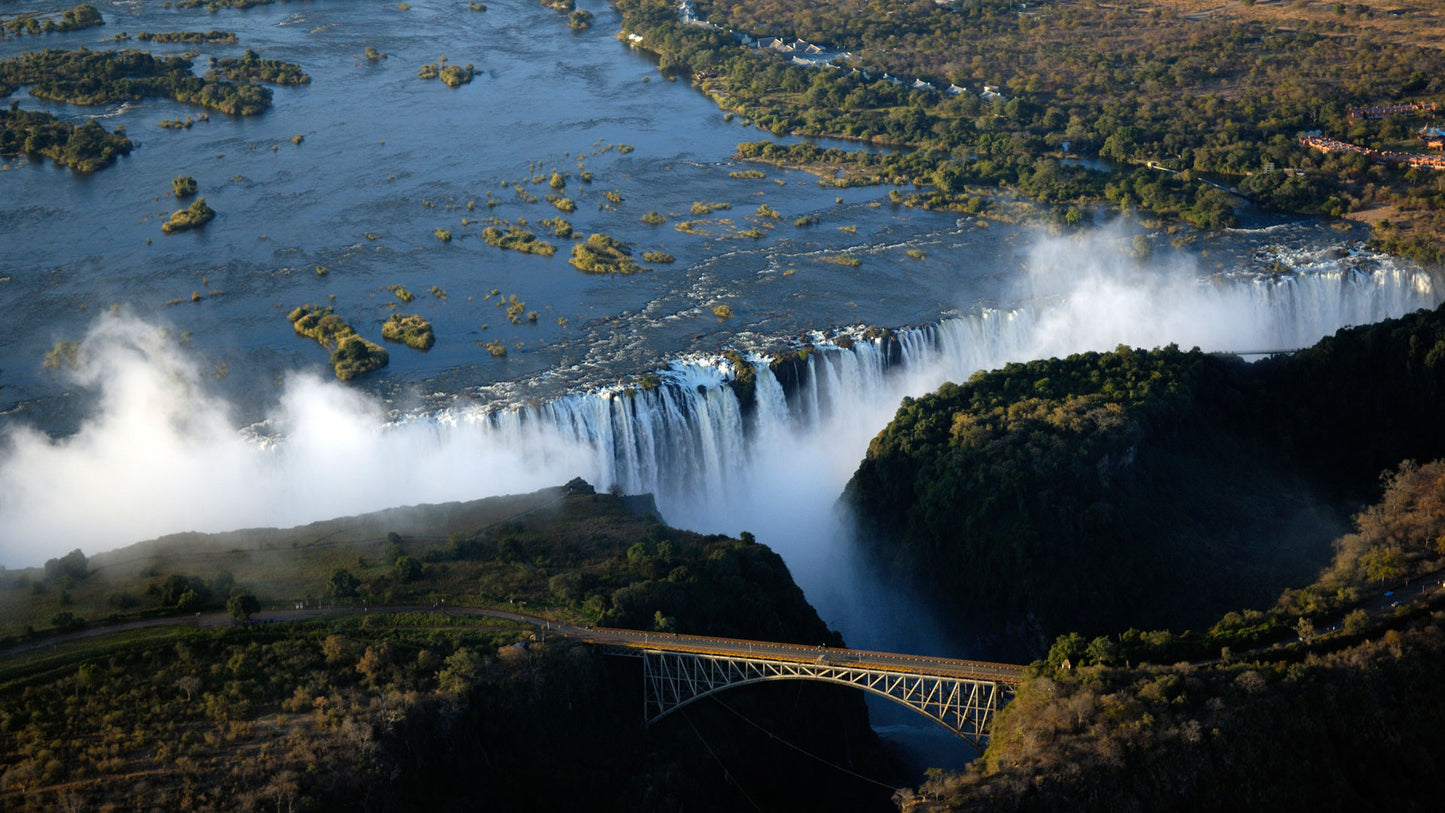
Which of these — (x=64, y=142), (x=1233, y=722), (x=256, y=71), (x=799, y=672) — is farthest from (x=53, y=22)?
(x=1233, y=722)

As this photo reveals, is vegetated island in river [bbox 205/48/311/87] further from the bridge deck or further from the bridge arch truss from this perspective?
the bridge arch truss

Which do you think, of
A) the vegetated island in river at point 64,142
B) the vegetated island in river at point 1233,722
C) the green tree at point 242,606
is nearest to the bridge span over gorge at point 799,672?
the vegetated island in river at point 1233,722

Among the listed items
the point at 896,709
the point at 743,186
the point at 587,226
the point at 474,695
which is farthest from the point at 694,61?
the point at 474,695

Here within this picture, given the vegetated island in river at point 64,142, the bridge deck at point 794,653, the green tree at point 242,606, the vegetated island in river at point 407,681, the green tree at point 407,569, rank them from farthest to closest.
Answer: the vegetated island in river at point 64,142 < the green tree at point 407,569 < the green tree at point 242,606 < the bridge deck at point 794,653 < the vegetated island in river at point 407,681

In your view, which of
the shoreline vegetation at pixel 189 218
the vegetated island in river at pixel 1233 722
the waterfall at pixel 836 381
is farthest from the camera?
the shoreline vegetation at pixel 189 218

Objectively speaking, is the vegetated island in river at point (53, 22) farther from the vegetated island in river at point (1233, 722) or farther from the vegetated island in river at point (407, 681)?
the vegetated island in river at point (1233, 722)

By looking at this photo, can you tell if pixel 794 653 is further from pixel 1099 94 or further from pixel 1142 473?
pixel 1099 94
